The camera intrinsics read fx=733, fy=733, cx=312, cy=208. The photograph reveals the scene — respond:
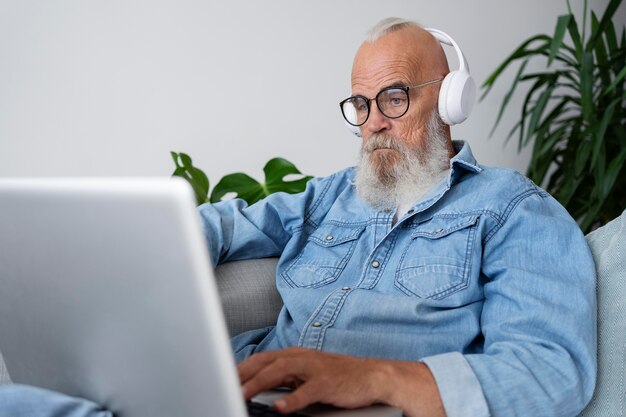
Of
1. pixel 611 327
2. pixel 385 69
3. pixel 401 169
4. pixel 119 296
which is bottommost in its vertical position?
pixel 611 327

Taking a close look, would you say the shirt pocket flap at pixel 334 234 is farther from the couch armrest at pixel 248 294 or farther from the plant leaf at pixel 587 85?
the plant leaf at pixel 587 85

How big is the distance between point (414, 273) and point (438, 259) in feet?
0.18

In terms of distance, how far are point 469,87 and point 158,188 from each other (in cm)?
103

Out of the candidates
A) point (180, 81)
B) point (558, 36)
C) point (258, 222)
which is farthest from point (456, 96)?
point (180, 81)

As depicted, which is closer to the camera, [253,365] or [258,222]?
[253,365]

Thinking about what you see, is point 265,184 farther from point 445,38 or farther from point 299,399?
point 299,399

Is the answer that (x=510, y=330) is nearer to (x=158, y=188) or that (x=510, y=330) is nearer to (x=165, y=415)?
(x=165, y=415)

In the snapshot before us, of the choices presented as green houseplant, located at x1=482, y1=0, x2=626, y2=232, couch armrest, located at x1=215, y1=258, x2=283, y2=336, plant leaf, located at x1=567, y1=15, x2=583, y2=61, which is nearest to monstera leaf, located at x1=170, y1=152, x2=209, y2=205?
couch armrest, located at x1=215, y1=258, x2=283, y2=336

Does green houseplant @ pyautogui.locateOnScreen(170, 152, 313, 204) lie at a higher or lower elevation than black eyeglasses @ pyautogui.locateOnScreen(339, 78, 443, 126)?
lower

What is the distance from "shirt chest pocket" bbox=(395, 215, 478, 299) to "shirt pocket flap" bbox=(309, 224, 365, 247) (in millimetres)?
160

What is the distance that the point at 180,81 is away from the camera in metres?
2.54

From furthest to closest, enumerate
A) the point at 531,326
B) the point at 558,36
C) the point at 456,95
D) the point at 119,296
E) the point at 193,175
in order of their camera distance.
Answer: the point at 558,36 < the point at 193,175 < the point at 456,95 < the point at 531,326 < the point at 119,296

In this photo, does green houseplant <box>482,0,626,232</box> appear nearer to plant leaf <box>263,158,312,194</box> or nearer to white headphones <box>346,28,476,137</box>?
plant leaf <box>263,158,312,194</box>

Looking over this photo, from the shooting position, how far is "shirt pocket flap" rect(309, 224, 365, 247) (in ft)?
5.11
